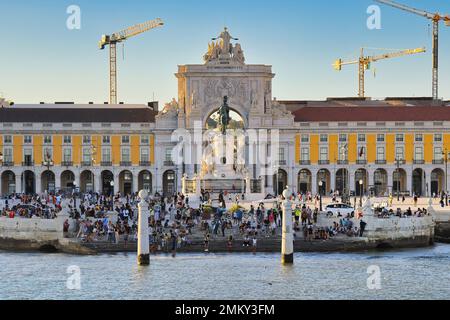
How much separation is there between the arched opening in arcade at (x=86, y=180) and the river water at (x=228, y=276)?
46.6m

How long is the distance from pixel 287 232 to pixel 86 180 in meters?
56.0

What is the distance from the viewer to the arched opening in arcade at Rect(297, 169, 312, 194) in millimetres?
99631

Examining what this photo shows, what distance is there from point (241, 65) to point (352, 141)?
10.9 metres

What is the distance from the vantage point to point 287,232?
148 ft

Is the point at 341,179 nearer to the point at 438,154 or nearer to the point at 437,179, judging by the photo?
the point at 437,179

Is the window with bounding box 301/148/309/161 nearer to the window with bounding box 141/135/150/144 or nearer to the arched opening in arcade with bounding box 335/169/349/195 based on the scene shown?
the arched opening in arcade with bounding box 335/169/349/195

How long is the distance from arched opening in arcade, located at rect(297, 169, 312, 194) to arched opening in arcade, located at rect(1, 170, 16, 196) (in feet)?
76.2

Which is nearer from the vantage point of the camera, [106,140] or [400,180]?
[400,180]

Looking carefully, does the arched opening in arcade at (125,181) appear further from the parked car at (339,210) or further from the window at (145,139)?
the parked car at (339,210)

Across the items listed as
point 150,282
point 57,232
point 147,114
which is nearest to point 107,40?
point 147,114

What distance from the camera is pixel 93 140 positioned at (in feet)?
324

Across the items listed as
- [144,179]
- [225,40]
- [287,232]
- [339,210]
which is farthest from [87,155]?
[287,232]

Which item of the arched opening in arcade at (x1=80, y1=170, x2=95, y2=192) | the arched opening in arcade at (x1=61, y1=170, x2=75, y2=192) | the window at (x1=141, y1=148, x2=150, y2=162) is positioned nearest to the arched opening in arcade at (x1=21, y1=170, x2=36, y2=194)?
the arched opening in arcade at (x1=61, y1=170, x2=75, y2=192)
